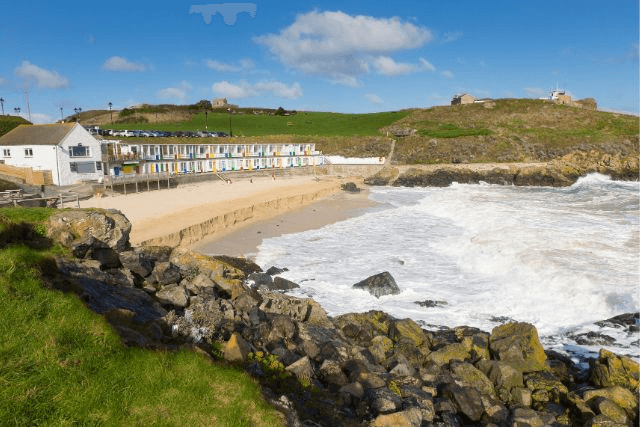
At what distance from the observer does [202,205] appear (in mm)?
34500

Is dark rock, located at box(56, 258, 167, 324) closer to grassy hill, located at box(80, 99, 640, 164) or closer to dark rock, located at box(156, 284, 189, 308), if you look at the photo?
dark rock, located at box(156, 284, 189, 308)

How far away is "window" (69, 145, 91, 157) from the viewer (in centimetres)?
4184

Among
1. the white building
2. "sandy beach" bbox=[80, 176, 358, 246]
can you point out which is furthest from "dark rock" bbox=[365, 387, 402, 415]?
the white building

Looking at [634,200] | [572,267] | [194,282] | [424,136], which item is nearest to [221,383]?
[194,282]

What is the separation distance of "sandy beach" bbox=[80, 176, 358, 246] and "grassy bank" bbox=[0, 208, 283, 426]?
15.2 metres

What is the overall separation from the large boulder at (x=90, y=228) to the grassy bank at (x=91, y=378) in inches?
248

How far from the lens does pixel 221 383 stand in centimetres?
694

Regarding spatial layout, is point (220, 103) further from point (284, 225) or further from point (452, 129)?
point (284, 225)

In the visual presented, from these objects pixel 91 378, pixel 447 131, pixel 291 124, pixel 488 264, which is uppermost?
pixel 291 124

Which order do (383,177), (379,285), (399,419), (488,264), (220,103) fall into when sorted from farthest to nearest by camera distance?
1. (220,103)
2. (383,177)
3. (488,264)
4. (379,285)
5. (399,419)

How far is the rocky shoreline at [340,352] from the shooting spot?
344 inches

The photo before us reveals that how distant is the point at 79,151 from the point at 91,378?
140ft

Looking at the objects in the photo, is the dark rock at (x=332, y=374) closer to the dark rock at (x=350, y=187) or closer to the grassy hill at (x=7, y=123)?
the dark rock at (x=350, y=187)

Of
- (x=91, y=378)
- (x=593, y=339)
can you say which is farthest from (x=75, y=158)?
(x=593, y=339)
